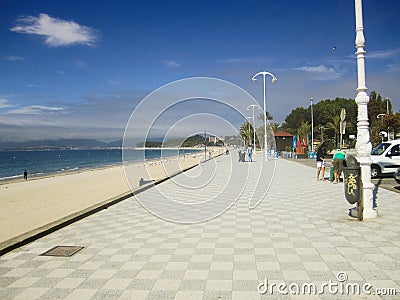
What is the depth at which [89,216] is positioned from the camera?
24.7 ft

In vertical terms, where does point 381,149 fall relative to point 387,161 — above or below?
above

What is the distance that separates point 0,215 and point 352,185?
31.3ft

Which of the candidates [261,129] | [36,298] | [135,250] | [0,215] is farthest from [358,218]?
[261,129]

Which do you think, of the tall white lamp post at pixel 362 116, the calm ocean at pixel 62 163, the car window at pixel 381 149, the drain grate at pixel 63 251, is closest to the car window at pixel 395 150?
the car window at pixel 381 149

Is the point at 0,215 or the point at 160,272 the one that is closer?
the point at 160,272

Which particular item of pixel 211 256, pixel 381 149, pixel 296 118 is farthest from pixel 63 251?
pixel 296 118

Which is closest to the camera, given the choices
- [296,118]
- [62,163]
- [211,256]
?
[211,256]

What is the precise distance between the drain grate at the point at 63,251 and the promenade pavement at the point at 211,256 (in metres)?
0.13

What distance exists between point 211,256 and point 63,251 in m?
2.30

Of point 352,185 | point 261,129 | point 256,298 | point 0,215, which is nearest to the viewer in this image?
point 256,298

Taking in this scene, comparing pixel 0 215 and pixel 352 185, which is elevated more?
pixel 352 185

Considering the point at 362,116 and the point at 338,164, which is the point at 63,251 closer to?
the point at 362,116

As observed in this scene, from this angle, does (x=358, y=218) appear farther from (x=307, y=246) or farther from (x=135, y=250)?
(x=135, y=250)

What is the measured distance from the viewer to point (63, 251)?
4922 millimetres
